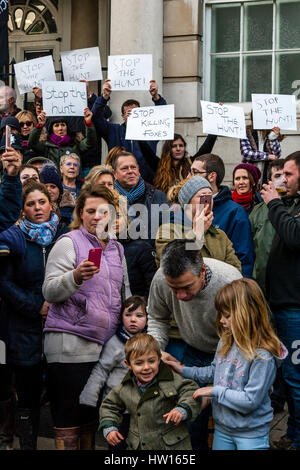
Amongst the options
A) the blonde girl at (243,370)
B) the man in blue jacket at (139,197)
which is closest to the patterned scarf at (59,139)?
the man in blue jacket at (139,197)

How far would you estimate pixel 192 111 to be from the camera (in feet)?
31.3

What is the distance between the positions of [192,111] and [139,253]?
4610mm

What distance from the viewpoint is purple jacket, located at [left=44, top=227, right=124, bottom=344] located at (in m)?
4.79

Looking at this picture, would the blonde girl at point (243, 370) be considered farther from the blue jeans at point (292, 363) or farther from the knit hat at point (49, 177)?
the knit hat at point (49, 177)

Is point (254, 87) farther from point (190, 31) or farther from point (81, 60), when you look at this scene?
point (81, 60)

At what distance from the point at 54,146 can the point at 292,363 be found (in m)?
3.74

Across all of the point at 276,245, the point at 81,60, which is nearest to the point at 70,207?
the point at 276,245

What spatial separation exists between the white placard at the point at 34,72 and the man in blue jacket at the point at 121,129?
2.76 ft

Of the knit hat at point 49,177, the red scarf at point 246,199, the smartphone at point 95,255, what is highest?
the knit hat at point 49,177

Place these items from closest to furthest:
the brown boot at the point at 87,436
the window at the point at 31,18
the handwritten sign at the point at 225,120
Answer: the brown boot at the point at 87,436 → the handwritten sign at the point at 225,120 → the window at the point at 31,18

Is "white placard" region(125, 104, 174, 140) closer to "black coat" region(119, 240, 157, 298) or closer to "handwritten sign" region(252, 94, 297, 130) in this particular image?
"handwritten sign" region(252, 94, 297, 130)

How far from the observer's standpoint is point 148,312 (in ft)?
15.3

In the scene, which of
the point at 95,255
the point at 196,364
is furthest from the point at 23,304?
the point at 196,364

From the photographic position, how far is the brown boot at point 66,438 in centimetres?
475
